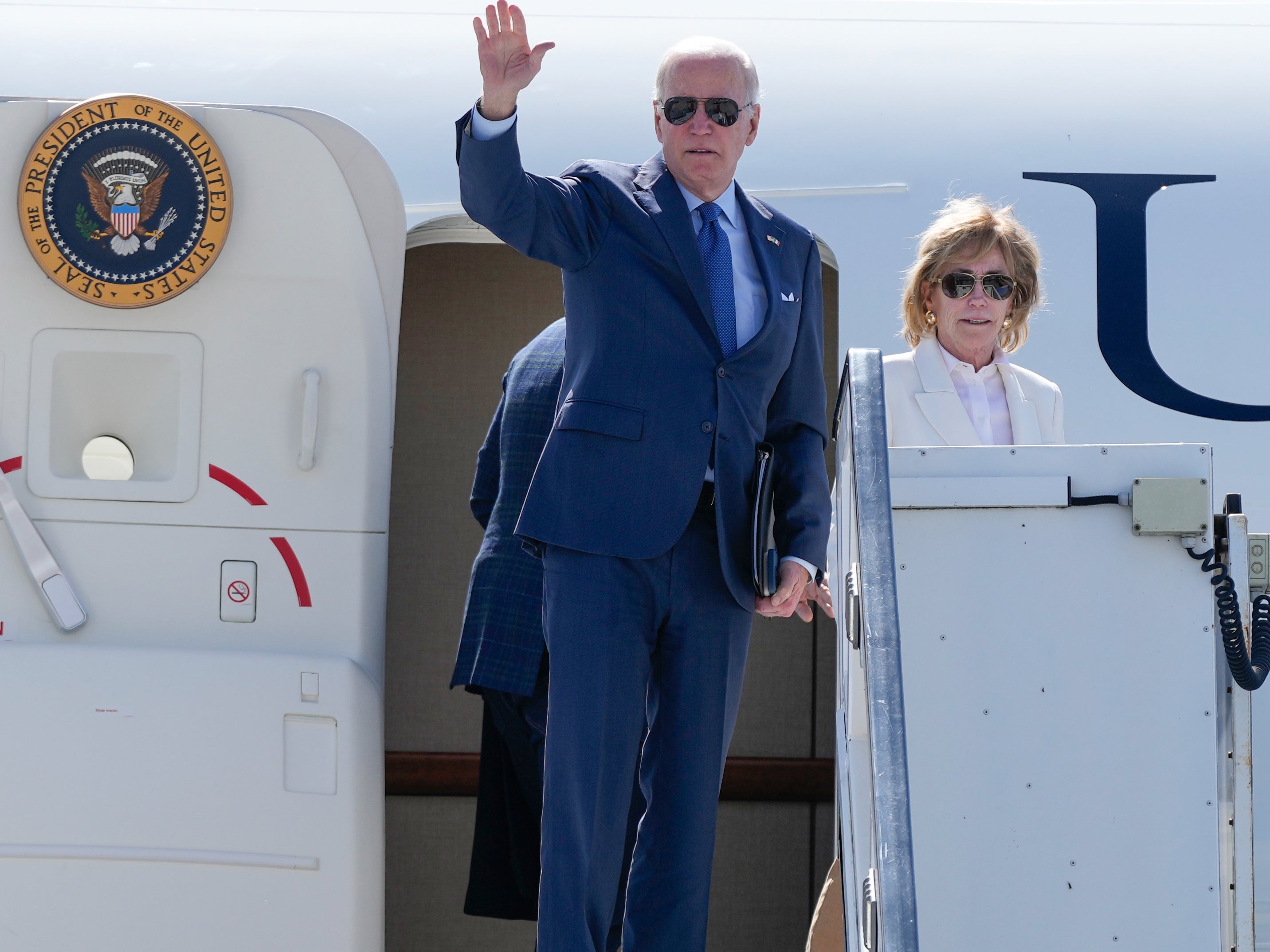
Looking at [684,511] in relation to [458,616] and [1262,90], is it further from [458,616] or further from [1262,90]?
[1262,90]

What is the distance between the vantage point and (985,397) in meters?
2.81

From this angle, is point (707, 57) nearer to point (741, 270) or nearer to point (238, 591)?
point (741, 270)

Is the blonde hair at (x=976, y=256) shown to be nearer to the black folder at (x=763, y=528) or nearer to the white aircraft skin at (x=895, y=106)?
the white aircraft skin at (x=895, y=106)

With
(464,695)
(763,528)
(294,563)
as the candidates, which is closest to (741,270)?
(763,528)

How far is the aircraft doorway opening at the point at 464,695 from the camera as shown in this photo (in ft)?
12.3

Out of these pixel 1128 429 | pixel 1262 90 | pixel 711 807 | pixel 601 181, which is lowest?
pixel 711 807

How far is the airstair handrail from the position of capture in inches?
72.3

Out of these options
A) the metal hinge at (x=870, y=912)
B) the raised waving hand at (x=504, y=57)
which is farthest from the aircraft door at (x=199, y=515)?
the metal hinge at (x=870, y=912)

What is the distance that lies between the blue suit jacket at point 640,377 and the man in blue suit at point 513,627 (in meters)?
0.42

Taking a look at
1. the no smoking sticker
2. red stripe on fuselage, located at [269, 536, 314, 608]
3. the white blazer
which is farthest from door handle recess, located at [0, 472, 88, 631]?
the white blazer

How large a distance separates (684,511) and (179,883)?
1.42 m

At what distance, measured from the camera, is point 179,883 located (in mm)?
2793

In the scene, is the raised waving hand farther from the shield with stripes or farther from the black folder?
the shield with stripes

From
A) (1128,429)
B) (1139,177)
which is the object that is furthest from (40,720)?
(1139,177)
